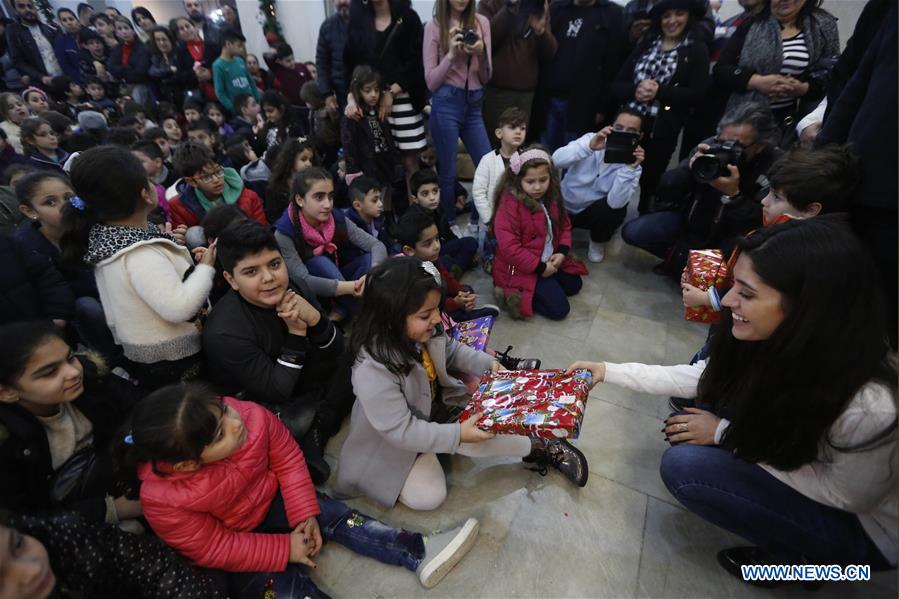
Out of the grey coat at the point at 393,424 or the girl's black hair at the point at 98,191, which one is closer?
the grey coat at the point at 393,424

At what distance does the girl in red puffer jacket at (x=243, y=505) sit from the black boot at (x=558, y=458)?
0.39 meters

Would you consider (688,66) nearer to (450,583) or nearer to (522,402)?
(522,402)

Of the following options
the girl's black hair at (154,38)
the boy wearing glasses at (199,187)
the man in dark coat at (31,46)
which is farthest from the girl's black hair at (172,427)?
the man in dark coat at (31,46)

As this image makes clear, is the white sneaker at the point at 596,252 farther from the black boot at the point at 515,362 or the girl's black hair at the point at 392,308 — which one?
the girl's black hair at the point at 392,308

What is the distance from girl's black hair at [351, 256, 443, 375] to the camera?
1363mm

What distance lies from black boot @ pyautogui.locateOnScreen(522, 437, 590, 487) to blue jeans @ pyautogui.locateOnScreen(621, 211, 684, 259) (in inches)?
69.8

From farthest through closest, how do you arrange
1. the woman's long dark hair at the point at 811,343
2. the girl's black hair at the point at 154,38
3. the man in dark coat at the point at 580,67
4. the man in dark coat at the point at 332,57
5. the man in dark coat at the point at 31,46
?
the girl's black hair at the point at 154,38 < the man in dark coat at the point at 31,46 < the man in dark coat at the point at 332,57 < the man in dark coat at the point at 580,67 < the woman's long dark hair at the point at 811,343

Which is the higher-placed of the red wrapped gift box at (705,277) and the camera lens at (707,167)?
the camera lens at (707,167)

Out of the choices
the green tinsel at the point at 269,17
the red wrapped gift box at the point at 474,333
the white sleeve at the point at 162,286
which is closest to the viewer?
the white sleeve at the point at 162,286

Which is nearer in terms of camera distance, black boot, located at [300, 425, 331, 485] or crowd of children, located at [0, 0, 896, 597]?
crowd of children, located at [0, 0, 896, 597]

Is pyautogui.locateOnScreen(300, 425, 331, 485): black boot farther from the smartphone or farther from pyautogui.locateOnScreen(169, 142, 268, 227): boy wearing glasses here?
the smartphone

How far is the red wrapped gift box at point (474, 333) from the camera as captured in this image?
1.97m

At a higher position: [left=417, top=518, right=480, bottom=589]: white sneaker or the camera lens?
the camera lens

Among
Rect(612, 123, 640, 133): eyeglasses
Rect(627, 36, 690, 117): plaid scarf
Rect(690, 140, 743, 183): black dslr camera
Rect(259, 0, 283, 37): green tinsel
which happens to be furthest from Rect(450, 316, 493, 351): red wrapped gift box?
Rect(259, 0, 283, 37): green tinsel
